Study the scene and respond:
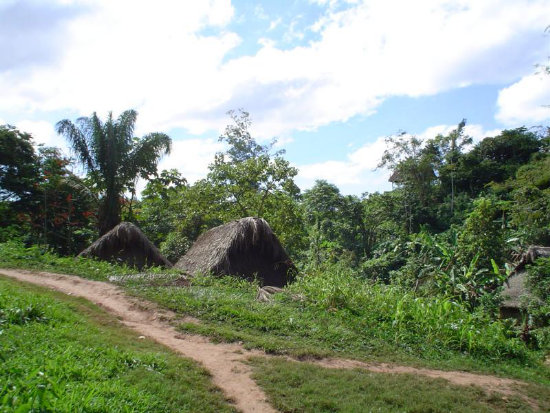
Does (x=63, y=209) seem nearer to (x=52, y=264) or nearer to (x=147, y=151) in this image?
(x=147, y=151)

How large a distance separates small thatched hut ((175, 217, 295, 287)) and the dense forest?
0.90m

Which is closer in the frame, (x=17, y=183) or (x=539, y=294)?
(x=539, y=294)

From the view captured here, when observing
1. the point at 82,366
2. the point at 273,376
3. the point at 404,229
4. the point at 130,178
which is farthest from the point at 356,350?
the point at 404,229

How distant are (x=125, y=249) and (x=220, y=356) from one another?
26.8 feet

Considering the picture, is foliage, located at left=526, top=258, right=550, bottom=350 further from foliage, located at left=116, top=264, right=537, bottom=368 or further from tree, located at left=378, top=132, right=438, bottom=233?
tree, located at left=378, top=132, right=438, bottom=233

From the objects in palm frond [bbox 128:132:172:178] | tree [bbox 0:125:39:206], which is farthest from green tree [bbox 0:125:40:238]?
palm frond [bbox 128:132:172:178]

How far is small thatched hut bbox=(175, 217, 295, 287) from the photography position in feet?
38.4

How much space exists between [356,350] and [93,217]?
14102mm

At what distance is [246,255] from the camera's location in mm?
12164

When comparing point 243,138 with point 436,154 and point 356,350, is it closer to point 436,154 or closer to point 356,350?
point 436,154

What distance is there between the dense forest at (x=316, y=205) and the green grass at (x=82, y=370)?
673 centimetres

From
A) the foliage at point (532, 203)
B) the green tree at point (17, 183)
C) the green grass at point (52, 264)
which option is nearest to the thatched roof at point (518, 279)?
the foliage at point (532, 203)

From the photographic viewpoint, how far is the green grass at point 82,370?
328cm

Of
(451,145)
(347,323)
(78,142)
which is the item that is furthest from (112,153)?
(451,145)
